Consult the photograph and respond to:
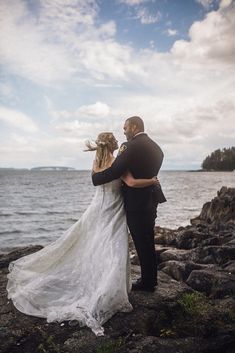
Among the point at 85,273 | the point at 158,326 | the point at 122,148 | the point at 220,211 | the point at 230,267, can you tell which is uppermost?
the point at 122,148

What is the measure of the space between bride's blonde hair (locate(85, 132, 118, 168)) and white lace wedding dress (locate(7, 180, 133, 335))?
42 centimetres

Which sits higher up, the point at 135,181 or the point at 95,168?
the point at 95,168

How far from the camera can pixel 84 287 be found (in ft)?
21.2

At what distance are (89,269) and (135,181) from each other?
1.70 metres

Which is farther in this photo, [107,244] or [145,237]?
[145,237]

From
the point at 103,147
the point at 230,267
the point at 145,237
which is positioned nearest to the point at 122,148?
the point at 103,147

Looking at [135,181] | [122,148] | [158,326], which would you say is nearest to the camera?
[158,326]

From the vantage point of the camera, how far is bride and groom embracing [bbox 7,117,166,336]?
6238 mm

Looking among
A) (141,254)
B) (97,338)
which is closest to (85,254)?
(141,254)

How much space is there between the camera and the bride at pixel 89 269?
6.06m

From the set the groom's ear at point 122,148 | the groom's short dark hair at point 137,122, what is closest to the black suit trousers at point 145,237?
the groom's ear at point 122,148

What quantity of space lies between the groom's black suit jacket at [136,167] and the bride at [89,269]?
0.15 metres

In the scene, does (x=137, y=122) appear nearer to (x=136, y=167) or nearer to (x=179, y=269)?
(x=136, y=167)

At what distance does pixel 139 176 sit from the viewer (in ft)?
21.6
